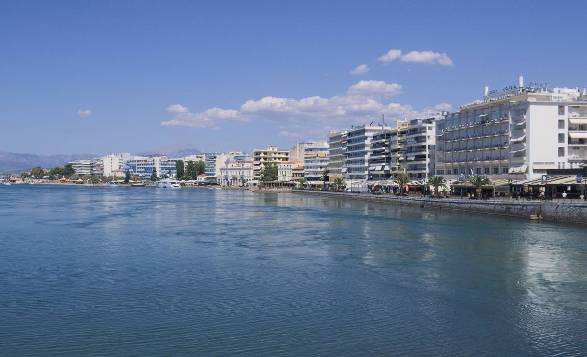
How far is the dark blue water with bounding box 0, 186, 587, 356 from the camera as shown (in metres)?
15.8

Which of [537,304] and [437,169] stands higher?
[437,169]

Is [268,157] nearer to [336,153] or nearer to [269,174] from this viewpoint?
[269,174]

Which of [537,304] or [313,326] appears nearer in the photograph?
[313,326]

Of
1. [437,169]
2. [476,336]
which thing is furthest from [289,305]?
[437,169]

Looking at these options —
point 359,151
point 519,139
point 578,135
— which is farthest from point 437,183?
point 359,151

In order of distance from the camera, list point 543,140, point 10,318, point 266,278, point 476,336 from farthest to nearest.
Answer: point 543,140 < point 266,278 < point 10,318 < point 476,336

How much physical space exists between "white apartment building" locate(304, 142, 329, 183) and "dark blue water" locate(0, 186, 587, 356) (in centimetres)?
11421

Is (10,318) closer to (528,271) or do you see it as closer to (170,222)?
(528,271)

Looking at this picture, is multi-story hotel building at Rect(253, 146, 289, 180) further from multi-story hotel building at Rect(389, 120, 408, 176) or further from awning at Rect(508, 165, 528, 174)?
awning at Rect(508, 165, 528, 174)

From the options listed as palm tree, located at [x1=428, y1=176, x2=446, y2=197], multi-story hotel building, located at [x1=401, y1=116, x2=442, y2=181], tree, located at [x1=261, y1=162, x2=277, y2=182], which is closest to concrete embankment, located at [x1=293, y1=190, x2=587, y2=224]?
palm tree, located at [x1=428, y1=176, x2=446, y2=197]

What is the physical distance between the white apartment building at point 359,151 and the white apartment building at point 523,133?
138 feet

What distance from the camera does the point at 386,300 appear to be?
20219 mm

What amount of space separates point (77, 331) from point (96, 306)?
2.70 meters

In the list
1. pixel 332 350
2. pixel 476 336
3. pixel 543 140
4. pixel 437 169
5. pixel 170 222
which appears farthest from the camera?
pixel 437 169
